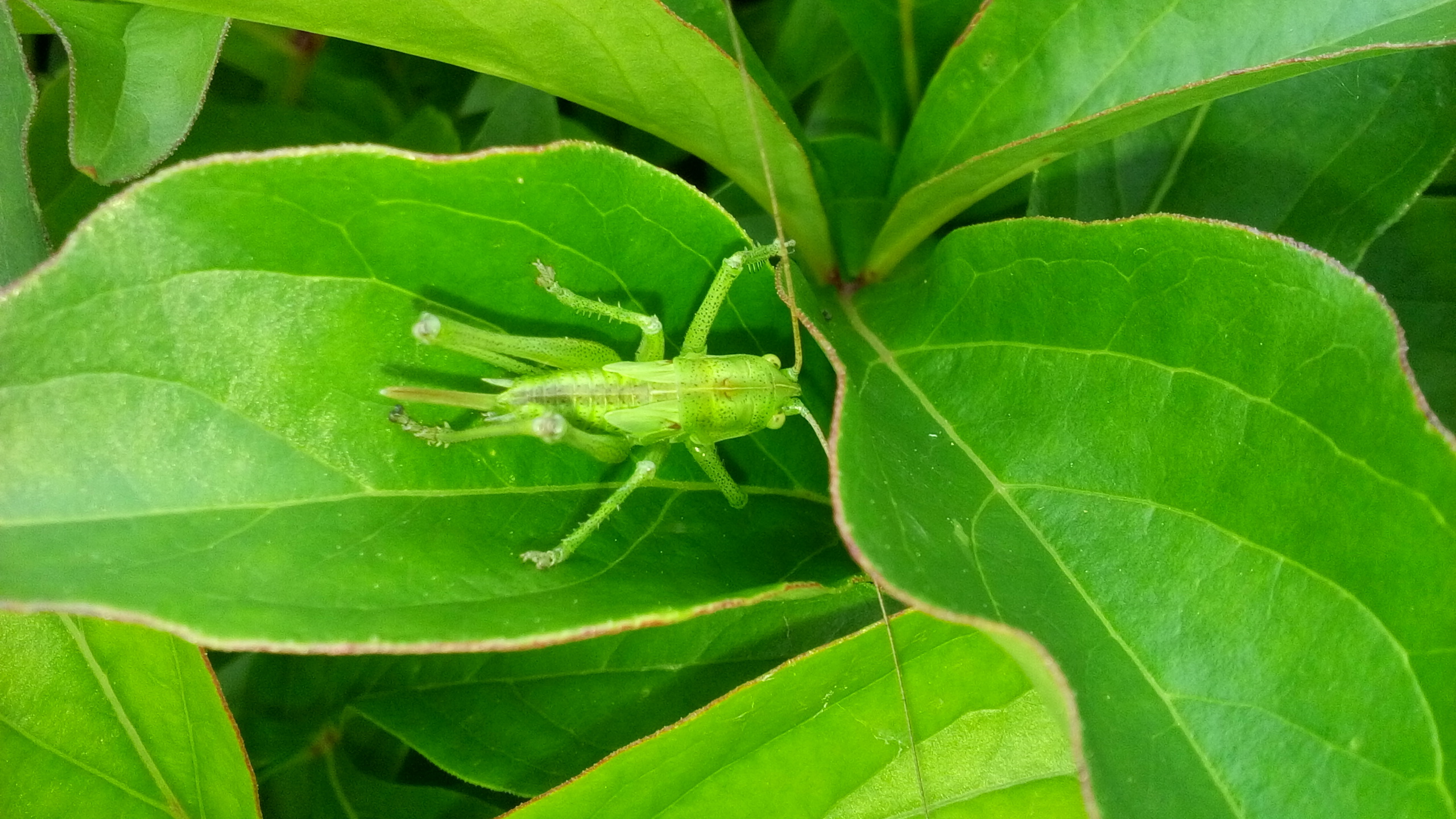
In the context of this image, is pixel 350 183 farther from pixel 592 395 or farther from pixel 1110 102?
pixel 1110 102

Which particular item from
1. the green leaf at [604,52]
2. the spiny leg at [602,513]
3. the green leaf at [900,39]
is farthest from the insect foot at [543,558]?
the green leaf at [900,39]

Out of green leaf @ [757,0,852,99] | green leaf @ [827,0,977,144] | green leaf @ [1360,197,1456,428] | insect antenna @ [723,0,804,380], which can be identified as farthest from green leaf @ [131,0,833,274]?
green leaf @ [1360,197,1456,428]

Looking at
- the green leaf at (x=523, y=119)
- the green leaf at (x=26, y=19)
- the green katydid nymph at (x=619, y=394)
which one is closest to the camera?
the green katydid nymph at (x=619, y=394)

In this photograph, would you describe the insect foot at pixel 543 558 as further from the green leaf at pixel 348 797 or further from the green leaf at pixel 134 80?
the green leaf at pixel 134 80

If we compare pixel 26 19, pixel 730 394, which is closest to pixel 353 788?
pixel 730 394

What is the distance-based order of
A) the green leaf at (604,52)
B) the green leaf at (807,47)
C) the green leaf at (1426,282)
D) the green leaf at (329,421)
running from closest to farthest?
the green leaf at (329,421)
the green leaf at (604,52)
the green leaf at (1426,282)
the green leaf at (807,47)

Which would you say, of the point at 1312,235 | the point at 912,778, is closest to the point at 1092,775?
the point at 912,778

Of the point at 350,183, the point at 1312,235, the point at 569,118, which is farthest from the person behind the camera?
the point at 569,118

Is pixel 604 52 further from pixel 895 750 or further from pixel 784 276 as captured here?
pixel 895 750

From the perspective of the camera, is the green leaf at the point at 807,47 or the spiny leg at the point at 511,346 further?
the green leaf at the point at 807,47
